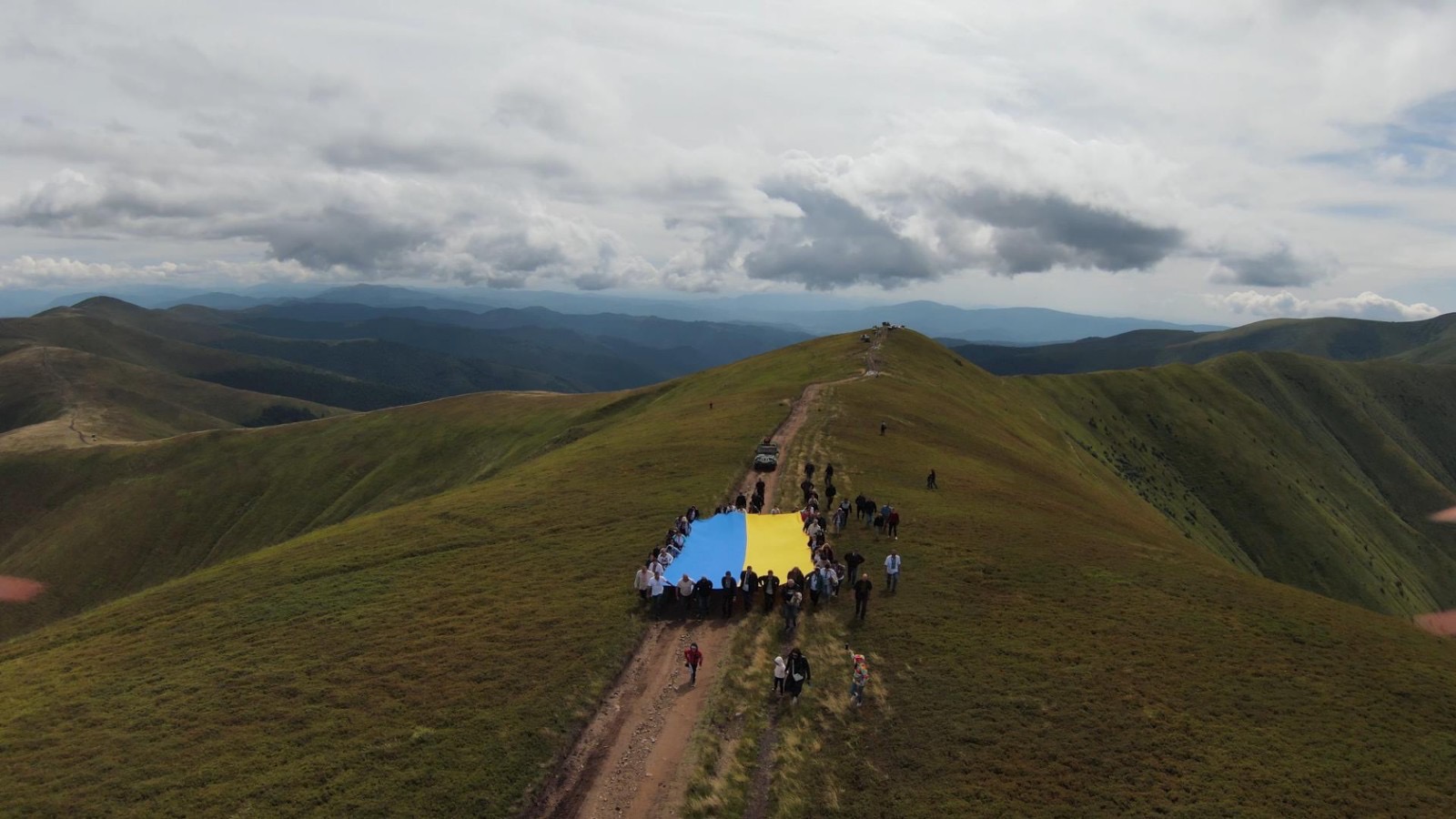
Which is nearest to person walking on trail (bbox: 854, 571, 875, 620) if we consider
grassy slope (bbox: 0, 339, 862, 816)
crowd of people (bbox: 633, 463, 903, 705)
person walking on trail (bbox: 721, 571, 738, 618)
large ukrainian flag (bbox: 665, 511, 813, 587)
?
crowd of people (bbox: 633, 463, 903, 705)

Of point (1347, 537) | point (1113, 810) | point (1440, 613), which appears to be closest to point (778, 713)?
point (1113, 810)

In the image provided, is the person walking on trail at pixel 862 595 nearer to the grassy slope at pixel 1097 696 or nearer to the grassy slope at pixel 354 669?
the grassy slope at pixel 1097 696

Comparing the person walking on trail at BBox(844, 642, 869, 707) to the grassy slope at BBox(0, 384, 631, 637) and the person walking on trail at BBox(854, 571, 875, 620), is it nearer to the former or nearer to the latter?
the person walking on trail at BBox(854, 571, 875, 620)

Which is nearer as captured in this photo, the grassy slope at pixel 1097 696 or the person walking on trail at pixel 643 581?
the grassy slope at pixel 1097 696

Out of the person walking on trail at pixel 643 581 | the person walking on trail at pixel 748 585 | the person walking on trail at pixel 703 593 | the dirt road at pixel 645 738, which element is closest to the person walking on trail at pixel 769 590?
the person walking on trail at pixel 748 585

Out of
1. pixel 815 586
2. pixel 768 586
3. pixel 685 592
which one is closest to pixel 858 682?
pixel 815 586
